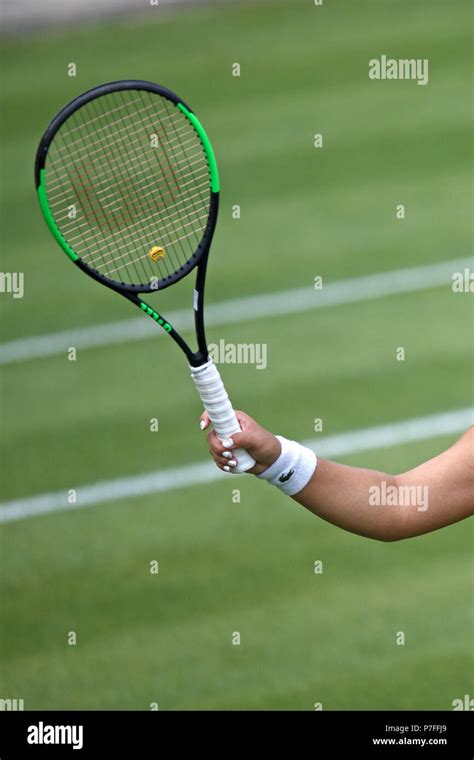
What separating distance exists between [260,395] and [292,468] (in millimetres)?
5171

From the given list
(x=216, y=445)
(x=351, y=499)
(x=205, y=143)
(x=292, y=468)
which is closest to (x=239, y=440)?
(x=216, y=445)

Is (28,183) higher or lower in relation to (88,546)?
higher

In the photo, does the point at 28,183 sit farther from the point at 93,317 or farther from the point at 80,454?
the point at 80,454

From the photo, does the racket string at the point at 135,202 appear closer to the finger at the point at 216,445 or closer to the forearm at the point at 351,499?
the finger at the point at 216,445

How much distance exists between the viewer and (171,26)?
17734 mm

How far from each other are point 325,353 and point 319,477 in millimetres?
5711

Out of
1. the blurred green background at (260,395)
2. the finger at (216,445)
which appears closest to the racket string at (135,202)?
the finger at (216,445)

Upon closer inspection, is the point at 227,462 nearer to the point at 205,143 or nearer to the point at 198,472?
the point at 205,143

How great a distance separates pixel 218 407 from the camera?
4.41m

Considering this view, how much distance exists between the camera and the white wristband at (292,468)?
14.9 feet

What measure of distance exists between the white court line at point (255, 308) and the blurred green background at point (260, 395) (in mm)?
152

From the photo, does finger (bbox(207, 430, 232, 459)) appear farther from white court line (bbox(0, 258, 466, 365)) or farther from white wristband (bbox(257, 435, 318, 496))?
white court line (bbox(0, 258, 466, 365))

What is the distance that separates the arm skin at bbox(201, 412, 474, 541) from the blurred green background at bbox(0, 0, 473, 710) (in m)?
2.28

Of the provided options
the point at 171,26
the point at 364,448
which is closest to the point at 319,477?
the point at 364,448
